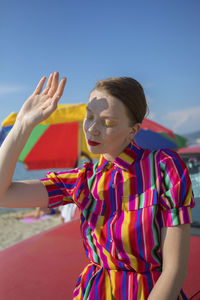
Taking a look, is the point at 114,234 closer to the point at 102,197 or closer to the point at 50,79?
the point at 102,197

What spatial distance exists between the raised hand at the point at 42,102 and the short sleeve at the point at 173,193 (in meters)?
0.43

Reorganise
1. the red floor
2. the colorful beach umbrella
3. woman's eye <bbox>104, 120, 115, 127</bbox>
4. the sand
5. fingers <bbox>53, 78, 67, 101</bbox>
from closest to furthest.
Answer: woman's eye <bbox>104, 120, 115, 127</bbox> < fingers <bbox>53, 78, 67, 101</bbox> < the red floor < the sand < the colorful beach umbrella

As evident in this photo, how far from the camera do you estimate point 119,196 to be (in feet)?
3.22

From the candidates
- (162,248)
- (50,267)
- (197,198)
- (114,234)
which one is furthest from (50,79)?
(197,198)

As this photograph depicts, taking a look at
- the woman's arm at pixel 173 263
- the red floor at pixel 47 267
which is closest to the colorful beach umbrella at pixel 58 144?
the red floor at pixel 47 267

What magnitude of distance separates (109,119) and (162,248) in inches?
16.9

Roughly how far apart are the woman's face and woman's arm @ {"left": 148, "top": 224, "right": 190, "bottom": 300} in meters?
0.32

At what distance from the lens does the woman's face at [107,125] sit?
1.00m

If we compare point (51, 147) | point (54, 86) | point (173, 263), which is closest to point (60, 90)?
point (54, 86)

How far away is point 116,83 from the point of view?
40.1 inches

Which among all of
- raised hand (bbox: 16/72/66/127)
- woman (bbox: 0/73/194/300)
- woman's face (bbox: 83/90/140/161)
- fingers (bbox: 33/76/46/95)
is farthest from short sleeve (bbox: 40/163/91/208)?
fingers (bbox: 33/76/46/95)

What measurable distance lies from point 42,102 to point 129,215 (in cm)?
51

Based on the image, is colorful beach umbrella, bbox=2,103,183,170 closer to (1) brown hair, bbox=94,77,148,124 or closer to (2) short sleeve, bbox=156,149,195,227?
(1) brown hair, bbox=94,77,148,124

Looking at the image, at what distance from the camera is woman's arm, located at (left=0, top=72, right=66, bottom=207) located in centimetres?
103
